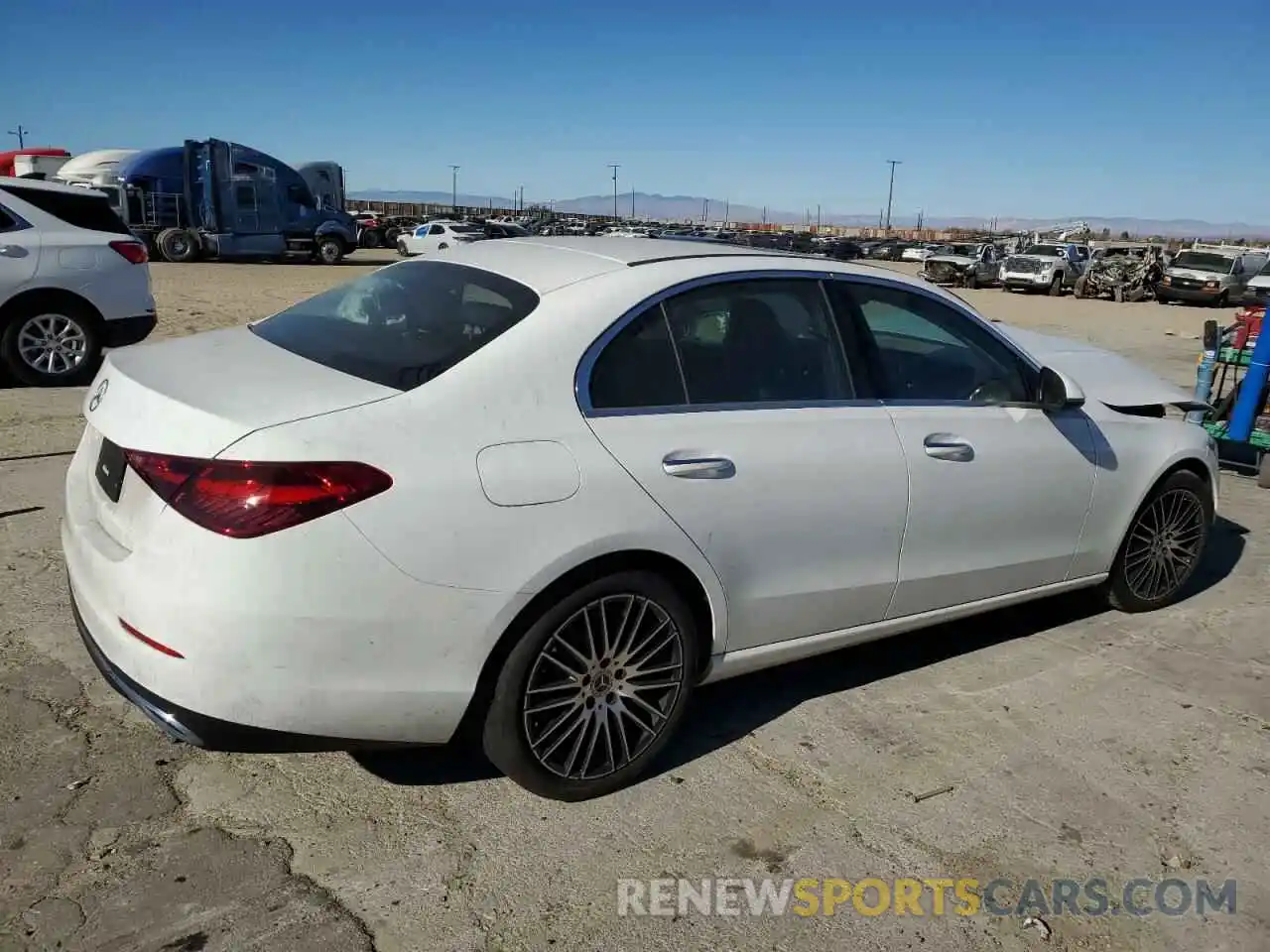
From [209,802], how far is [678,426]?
1728 millimetres

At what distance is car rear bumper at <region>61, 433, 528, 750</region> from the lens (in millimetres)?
2482

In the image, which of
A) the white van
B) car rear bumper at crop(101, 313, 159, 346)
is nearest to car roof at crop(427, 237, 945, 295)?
car rear bumper at crop(101, 313, 159, 346)

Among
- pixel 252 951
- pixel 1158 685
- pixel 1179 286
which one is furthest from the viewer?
pixel 1179 286

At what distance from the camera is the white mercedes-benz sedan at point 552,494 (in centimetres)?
254

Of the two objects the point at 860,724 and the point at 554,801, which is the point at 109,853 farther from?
the point at 860,724

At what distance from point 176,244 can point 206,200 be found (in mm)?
1599

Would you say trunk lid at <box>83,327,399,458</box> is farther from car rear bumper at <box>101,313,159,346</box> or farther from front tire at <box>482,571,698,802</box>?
car rear bumper at <box>101,313,159,346</box>

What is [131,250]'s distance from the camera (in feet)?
28.5

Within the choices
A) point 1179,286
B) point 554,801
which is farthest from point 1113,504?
point 1179,286

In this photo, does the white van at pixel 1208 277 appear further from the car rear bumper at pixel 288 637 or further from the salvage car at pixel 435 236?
the car rear bumper at pixel 288 637

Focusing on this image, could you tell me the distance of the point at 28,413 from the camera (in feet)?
25.1

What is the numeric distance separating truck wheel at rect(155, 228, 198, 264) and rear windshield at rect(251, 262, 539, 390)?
2845 centimetres

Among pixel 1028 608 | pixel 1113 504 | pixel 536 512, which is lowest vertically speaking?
pixel 1028 608

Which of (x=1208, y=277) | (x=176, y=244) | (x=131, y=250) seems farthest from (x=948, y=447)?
(x=1208, y=277)
